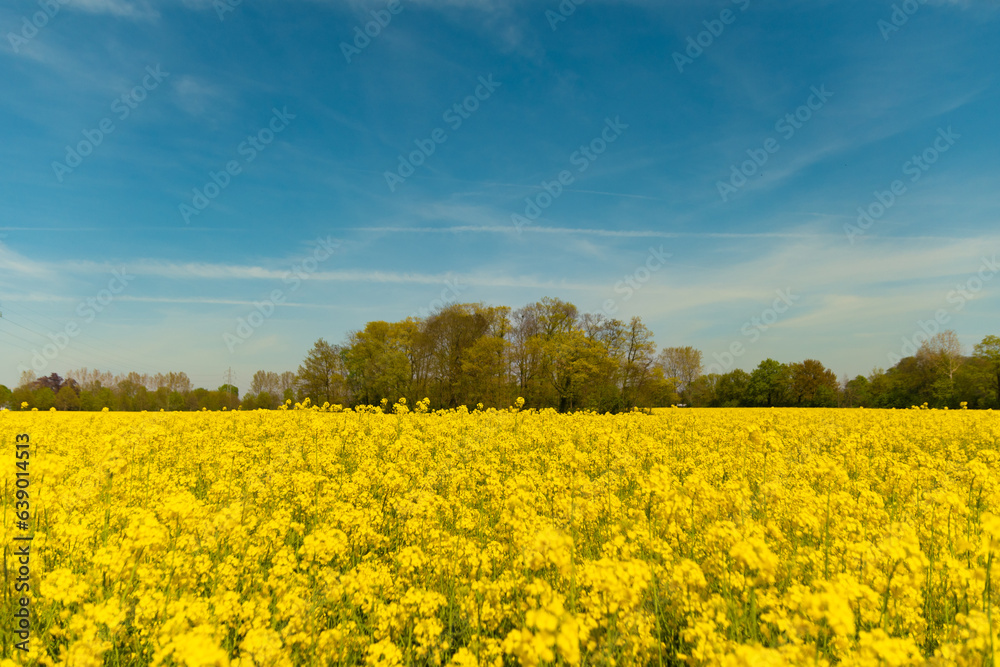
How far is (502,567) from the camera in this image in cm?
407

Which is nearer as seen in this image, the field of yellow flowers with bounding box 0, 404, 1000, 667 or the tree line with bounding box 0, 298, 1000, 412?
the field of yellow flowers with bounding box 0, 404, 1000, 667

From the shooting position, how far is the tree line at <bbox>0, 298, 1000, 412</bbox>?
1400 inches

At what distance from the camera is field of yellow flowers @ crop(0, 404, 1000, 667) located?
2.75 m

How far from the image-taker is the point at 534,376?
35844 mm

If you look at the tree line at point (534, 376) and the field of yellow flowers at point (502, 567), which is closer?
the field of yellow flowers at point (502, 567)

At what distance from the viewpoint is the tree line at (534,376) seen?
35562mm

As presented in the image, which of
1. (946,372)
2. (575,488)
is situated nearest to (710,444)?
(575,488)

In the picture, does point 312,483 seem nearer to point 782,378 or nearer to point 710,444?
point 710,444

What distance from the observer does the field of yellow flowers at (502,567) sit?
9.03 feet

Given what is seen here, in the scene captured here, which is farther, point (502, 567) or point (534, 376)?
point (534, 376)

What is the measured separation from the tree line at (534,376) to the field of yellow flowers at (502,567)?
82.6 feet

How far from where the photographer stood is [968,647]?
7.63ft

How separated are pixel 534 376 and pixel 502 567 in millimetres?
31930

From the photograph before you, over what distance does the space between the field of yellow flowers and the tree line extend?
992 inches
